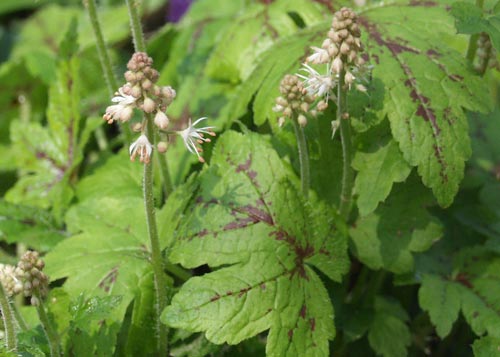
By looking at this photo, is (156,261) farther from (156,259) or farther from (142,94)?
(142,94)

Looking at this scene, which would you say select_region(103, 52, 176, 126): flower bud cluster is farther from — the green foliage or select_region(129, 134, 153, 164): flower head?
the green foliage

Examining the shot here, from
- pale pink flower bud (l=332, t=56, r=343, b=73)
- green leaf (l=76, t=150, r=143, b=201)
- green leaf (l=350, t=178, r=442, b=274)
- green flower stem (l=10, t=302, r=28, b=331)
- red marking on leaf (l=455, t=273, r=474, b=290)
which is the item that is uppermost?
pale pink flower bud (l=332, t=56, r=343, b=73)

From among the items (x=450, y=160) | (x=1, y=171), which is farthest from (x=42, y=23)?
(x=450, y=160)

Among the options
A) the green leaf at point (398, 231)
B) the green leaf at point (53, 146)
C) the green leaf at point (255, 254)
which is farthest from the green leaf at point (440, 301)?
the green leaf at point (53, 146)

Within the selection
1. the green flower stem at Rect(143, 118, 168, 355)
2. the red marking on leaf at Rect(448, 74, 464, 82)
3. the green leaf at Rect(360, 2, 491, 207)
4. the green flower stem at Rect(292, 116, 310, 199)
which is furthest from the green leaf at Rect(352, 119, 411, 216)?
the green flower stem at Rect(143, 118, 168, 355)

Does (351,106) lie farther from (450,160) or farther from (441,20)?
(441,20)

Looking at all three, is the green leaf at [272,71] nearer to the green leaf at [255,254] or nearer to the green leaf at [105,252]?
the green leaf at [255,254]
